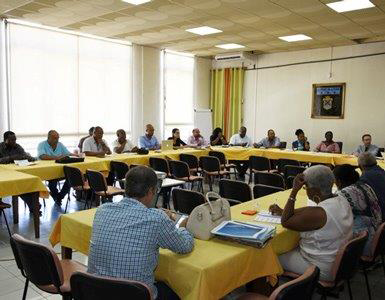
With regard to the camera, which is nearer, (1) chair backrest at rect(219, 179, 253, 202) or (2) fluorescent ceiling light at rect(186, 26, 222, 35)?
(1) chair backrest at rect(219, 179, 253, 202)

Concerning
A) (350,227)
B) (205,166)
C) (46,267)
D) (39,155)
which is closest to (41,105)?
(39,155)

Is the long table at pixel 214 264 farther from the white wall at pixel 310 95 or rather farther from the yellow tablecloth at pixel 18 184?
the white wall at pixel 310 95

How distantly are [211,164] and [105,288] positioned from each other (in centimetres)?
543

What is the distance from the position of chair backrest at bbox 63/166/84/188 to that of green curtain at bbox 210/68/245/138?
6688mm

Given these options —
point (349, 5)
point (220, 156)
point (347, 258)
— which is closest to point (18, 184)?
point (347, 258)

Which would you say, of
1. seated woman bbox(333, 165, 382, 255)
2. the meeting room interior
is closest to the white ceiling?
the meeting room interior

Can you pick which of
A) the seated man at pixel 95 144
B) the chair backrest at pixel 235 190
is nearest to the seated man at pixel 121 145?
the seated man at pixel 95 144

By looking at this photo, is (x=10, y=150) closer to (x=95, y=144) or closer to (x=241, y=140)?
(x=95, y=144)

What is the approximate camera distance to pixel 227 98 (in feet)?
37.4

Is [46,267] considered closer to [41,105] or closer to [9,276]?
[9,276]

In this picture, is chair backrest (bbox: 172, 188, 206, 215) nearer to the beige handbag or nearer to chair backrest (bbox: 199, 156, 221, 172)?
the beige handbag

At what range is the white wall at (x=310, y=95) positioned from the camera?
8766mm

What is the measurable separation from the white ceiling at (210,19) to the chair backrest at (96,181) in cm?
271

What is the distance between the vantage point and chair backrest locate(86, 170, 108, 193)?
196 inches
